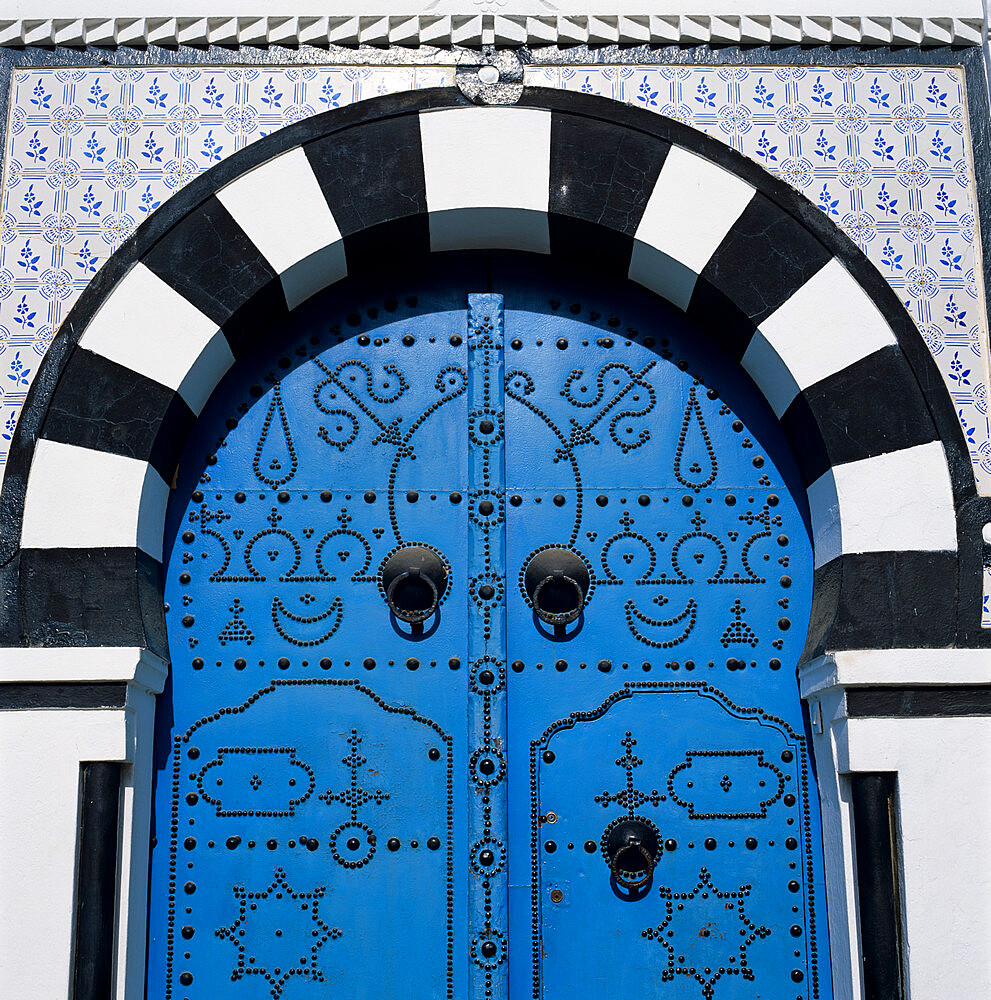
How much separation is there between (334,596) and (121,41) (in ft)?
5.59

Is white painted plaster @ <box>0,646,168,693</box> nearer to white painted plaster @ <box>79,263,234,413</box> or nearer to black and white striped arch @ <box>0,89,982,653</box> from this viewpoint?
black and white striped arch @ <box>0,89,982,653</box>

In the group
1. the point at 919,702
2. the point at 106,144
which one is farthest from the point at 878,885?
the point at 106,144

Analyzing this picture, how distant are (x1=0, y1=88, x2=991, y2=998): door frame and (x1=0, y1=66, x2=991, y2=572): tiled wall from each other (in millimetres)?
68

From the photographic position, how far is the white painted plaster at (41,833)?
2.73m

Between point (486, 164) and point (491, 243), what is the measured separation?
24cm

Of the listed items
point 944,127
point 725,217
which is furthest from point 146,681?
point 944,127

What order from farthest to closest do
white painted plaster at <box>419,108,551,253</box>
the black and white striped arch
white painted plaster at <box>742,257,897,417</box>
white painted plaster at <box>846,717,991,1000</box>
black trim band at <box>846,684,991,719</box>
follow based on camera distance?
white painted plaster at <box>419,108,551,253</box>, white painted plaster at <box>742,257,897,417</box>, the black and white striped arch, black trim band at <box>846,684,991,719</box>, white painted plaster at <box>846,717,991,1000</box>

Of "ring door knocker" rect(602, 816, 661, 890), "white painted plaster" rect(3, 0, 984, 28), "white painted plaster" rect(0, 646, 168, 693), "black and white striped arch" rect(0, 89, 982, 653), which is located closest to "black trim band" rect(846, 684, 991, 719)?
"black and white striped arch" rect(0, 89, 982, 653)

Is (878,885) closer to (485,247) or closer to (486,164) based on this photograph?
(485,247)

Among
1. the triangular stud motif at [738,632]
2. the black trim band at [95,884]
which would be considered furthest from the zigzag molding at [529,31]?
the black trim band at [95,884]

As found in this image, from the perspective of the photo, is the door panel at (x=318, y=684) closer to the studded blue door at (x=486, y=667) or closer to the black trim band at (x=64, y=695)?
the studded blue door at (x=486, y=667)

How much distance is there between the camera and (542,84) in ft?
10.8

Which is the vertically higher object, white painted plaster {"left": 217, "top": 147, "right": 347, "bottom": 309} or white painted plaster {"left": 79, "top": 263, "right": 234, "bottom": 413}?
white painted plaster {"left": 217, "top": 147, "right": 347, "bottom": 309}

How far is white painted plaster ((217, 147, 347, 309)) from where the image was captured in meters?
3.19
